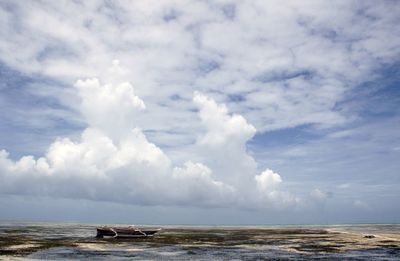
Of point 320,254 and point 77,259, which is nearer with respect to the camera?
point 77,259

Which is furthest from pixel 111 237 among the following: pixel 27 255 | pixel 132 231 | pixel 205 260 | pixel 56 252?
pixel 205 260

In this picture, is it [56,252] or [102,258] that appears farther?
[56,252]

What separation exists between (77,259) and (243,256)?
533 inches

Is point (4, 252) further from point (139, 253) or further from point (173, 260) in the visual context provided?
point (173, 260)

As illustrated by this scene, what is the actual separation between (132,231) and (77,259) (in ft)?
93.2

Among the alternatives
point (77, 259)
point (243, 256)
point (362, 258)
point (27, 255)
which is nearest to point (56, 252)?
point (27, 255)

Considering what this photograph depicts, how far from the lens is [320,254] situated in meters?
37.5

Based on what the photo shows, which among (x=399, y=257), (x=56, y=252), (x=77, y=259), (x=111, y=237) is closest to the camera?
(x=77, y=259)

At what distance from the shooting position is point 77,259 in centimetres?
3319

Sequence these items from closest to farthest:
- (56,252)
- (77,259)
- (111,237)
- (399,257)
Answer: (77,259) < (399,257) < (56,252) < (111,237)

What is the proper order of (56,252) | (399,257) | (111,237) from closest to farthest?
1. (399,257)
2. (56,252)
3. (111,237)

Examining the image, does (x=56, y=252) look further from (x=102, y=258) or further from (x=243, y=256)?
(x=243, y=256)

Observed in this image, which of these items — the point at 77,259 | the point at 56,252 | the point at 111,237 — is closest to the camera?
the point at 77,259

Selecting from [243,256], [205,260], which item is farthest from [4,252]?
[243,256]
